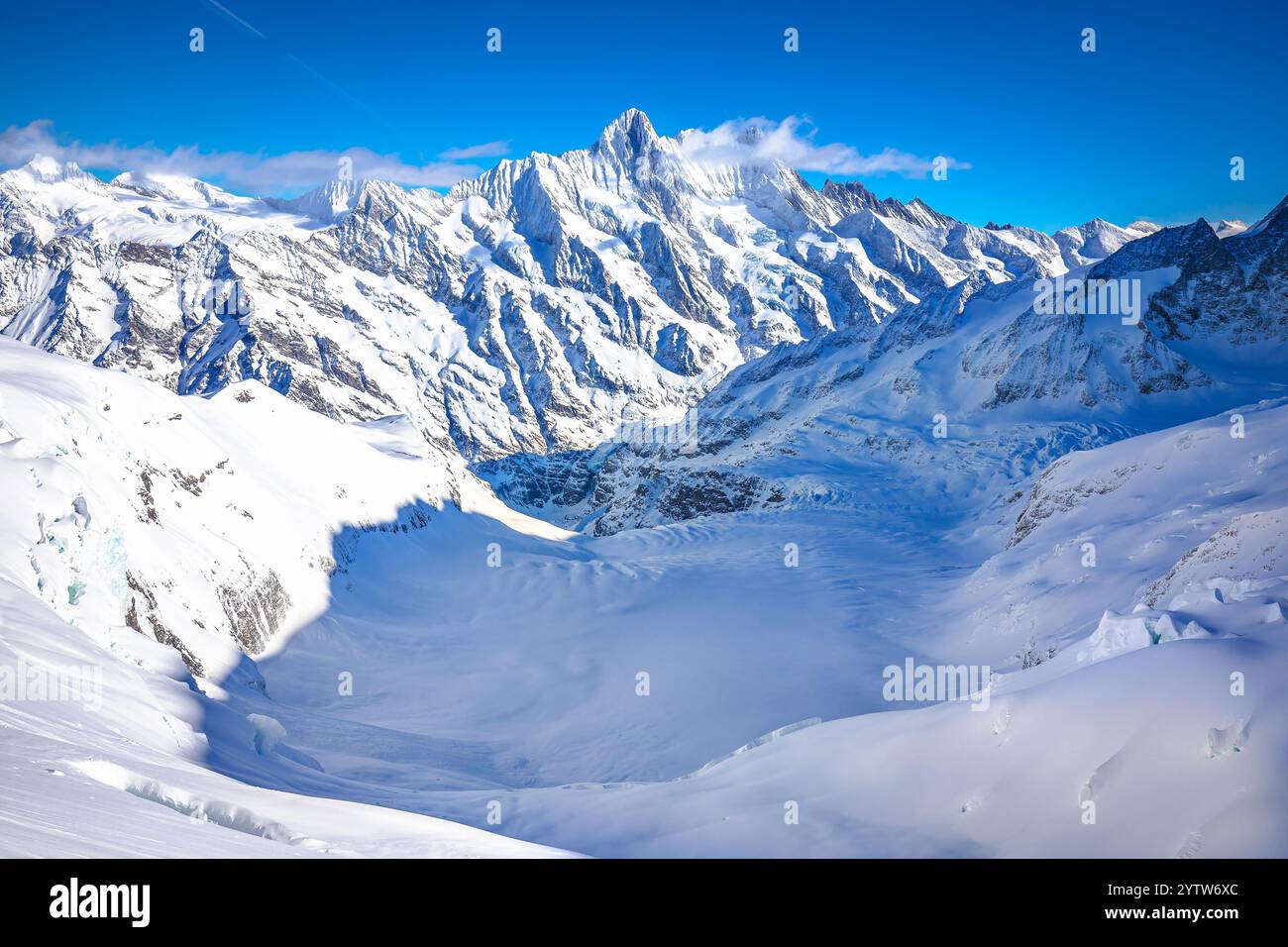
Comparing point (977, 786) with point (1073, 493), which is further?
point (1073, 493)

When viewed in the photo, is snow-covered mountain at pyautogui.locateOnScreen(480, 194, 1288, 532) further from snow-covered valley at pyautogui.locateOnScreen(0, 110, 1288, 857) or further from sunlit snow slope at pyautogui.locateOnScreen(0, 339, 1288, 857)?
sunlit snow slope at pyautogui.locateOnScreen(0, 339, 1288, 857)

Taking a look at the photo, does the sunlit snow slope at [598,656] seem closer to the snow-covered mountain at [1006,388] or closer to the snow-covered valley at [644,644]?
the snow-covered valley at [644,644]

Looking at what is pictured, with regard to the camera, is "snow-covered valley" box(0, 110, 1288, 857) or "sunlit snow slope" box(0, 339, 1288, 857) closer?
"sunlit snow slope" box(0, 339, 1288, 857)

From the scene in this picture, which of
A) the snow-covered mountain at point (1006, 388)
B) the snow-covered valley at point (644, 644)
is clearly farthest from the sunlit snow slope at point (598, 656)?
the snow-covered mountain at point (1006, 388)

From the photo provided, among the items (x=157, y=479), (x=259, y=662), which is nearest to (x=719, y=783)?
(x=259, y=662)

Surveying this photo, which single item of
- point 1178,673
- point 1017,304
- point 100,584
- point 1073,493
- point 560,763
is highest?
point 1017,304

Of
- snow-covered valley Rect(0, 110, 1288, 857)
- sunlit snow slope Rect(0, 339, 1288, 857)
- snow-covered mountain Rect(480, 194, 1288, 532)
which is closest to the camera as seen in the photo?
sunlit snow slope Rect(0, 339, 1288, 857)

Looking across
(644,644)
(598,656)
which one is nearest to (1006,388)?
(644,644)

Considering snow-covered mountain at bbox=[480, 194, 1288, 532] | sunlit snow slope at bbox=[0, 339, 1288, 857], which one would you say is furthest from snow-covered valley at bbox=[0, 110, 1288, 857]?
snow-covered mountain at bbox=[480, 194, 1288, 532]

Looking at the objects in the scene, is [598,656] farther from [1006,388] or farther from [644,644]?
[1006,388]
